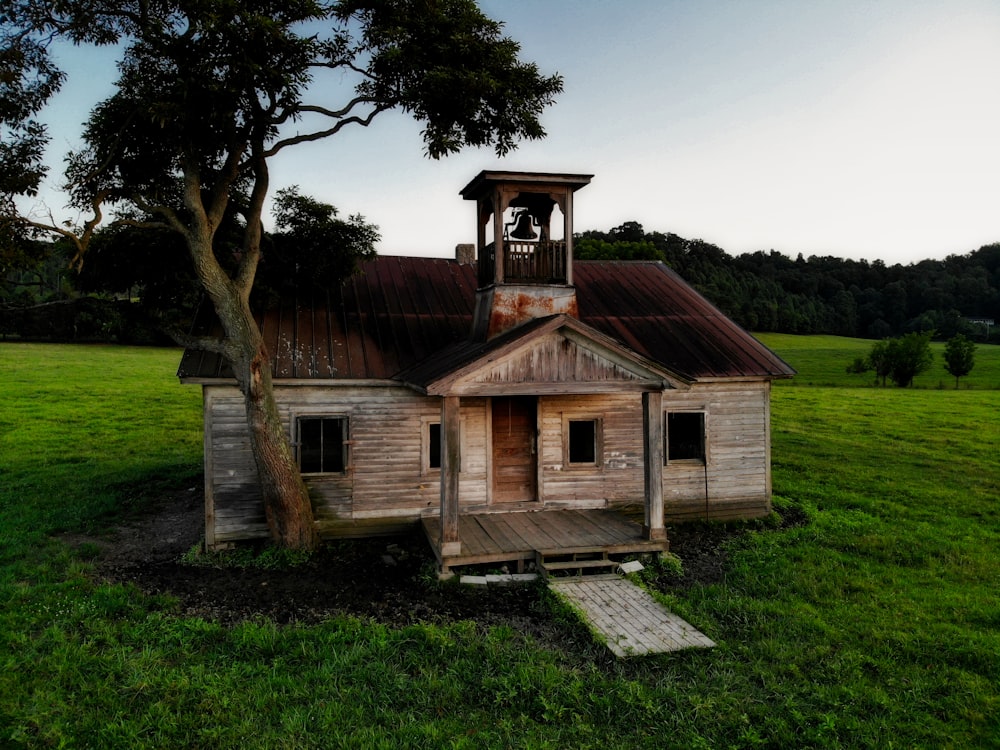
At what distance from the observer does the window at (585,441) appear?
13984 millimetres

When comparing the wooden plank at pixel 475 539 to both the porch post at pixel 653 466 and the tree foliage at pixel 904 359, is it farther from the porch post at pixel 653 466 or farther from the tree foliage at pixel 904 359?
the tree foliage at pixel 904 359

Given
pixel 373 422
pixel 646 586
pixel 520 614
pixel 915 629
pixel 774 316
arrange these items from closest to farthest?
1. pixel 915 629
2. pixel 520 614
3. pixel 646 586
4. pixel 373 422
5. pixel 774 316

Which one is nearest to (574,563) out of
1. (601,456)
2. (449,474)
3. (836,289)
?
(449,474)

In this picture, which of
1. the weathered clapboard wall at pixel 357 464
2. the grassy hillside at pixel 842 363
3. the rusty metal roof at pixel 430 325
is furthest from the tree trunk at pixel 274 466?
the grassy hillside at pixel 842 363

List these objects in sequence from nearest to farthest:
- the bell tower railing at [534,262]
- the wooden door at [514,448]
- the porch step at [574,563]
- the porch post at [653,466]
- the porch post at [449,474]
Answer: the porch post at [449,474] < the porch step at [574,563] < the porch post at [653,466] < the bell tower railing at [534,262] < the wooden door at [514,448]

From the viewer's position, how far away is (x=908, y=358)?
42875 millimetres

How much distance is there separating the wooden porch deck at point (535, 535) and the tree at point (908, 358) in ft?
123

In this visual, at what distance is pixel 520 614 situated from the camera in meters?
9.41

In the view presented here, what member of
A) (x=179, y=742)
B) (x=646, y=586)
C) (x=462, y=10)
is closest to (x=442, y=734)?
(x=179, y=742)

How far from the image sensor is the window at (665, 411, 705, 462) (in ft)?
47.5

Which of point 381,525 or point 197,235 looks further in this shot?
point 381,525

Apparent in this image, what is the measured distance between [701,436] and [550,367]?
200 inches

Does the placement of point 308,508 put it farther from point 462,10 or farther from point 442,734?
point 462,10

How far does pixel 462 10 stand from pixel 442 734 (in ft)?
37.4
